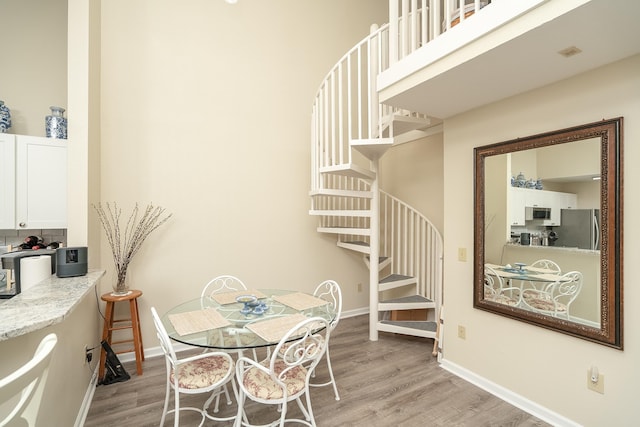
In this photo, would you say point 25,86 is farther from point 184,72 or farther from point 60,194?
point 184,72

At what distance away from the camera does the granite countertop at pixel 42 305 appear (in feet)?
3.81

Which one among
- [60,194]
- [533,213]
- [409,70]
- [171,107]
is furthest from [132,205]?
[533,213]

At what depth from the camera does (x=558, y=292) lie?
2174 mm

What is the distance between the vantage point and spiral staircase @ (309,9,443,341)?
10.1ft

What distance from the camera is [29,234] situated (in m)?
2.87

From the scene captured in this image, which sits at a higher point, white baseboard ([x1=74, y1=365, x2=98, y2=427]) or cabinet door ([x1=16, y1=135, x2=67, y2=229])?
cabinet door ([x1=16, y1=135, x2=67, y2=229])

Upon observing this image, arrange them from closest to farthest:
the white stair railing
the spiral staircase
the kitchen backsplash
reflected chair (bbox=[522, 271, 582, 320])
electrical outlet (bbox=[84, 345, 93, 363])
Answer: reflected chair (bbox=[522, 271, 582, 320]) → electrical outlet (bbox=[84, 345, 93, 363]) → the kitchen backsplash → the spiral staircase → the white stair railing

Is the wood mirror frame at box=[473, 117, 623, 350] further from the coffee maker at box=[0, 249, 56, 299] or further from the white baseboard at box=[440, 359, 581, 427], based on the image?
the coffee maker at box=[0, 249, 56, 299]

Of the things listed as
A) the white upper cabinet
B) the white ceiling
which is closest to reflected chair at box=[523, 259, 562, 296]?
the white ceiling

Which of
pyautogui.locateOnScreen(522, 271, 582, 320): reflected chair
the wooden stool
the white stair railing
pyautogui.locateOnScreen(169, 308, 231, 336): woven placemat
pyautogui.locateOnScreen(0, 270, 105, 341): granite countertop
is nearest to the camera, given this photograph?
pyautogui.locateOnScreen(0, 270, 105, 341): granite countertop

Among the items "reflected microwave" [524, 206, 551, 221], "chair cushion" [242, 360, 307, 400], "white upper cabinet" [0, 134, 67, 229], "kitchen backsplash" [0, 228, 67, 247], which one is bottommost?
"chair cushion" [242, 360, 307, 400]

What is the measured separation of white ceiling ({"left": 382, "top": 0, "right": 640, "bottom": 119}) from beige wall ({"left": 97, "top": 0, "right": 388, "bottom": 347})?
187 centimetres

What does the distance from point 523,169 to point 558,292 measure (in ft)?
3.11

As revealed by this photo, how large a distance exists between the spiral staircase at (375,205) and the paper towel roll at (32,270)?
2396mm
